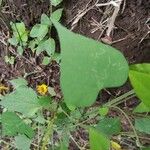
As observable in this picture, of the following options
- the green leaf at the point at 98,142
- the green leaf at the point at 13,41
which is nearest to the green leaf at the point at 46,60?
the green leaf at the point at 13,41

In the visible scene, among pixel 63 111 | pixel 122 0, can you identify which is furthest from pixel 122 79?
pixel 122 0

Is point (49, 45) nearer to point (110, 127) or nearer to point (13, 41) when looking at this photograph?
point (13, 41)

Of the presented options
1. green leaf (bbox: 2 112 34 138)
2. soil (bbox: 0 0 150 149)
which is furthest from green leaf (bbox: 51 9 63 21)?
green leaf (bbox: 2 112 34 138)

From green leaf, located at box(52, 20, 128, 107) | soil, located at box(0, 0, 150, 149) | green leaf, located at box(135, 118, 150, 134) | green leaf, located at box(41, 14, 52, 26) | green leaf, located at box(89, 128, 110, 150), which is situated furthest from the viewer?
green leaf, located at box(41, 14, 52, 26)

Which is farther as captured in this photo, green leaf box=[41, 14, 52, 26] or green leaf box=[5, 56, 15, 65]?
green leaf box=[5, 56, 15, 65]

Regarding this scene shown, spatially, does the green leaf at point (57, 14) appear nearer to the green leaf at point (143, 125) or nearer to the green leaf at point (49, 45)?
the green leaf at point (49, 45)

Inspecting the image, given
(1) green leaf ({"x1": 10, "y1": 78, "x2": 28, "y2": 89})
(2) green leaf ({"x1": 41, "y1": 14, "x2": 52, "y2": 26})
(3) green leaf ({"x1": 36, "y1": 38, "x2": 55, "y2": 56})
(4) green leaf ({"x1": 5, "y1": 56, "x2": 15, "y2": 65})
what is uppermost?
(2) green leaf ({"x1": 41, "y1": 14, "x2": 52, "y2": 26})

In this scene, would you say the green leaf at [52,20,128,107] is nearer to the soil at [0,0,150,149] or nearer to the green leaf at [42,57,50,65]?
the soil at [0,0,150,149]
